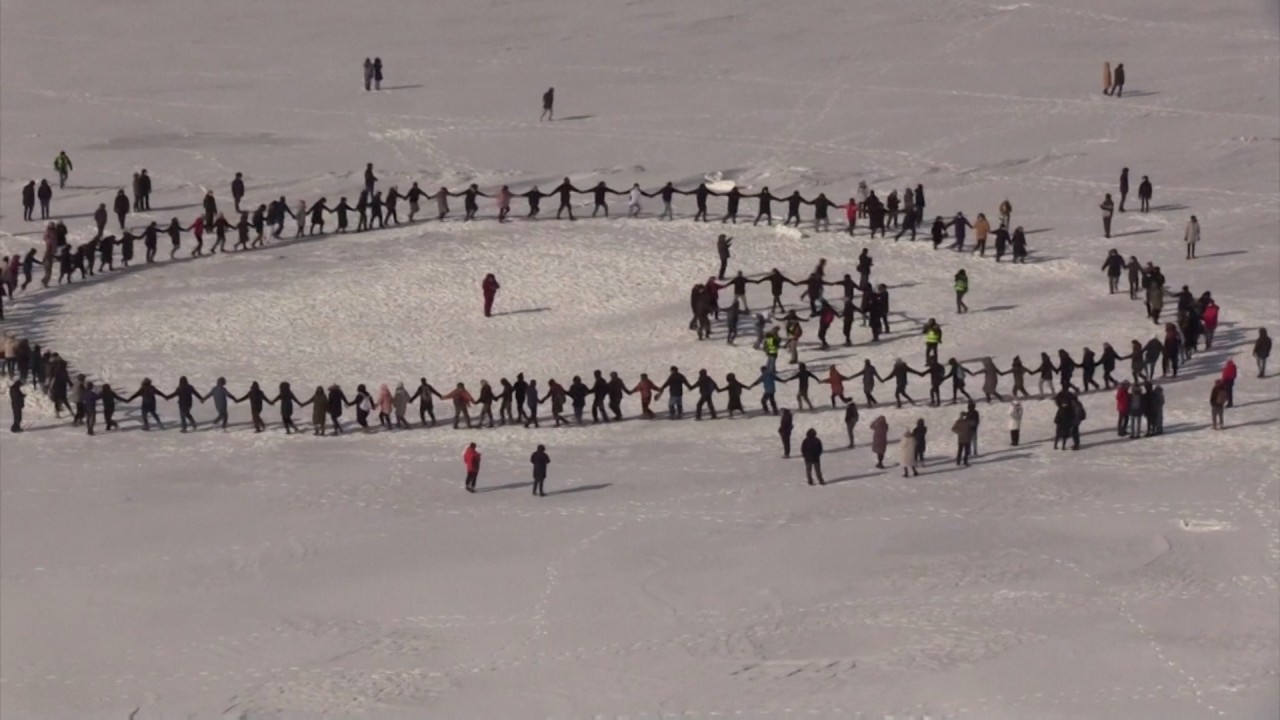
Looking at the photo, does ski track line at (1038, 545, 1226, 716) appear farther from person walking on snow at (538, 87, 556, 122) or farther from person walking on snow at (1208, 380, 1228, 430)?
person walking on snow at (538, 87, 556, 122)

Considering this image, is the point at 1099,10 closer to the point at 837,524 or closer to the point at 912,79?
the point at 912,79

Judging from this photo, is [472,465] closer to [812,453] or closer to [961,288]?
[812,453]

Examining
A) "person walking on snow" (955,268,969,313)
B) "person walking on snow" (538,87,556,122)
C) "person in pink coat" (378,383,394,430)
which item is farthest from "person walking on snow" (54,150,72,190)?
"person walking on snow" (955,268,969,313)

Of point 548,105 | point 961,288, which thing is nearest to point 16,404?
point 961,288

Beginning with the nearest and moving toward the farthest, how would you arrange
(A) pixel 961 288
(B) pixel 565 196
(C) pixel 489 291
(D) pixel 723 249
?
(A) pixel 961 288
(C) pixel 489 291
(D) pixel 723 249
(B) pixel 565 196

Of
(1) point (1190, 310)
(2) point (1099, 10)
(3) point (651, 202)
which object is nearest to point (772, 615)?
(1) point (1190, 310)

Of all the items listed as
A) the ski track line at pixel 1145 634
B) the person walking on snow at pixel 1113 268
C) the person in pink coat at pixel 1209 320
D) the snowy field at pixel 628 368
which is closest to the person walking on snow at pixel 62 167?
the snowy field at pixel 628 368

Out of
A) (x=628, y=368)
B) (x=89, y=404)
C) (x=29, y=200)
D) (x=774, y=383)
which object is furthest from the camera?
(x=29, y=200)
